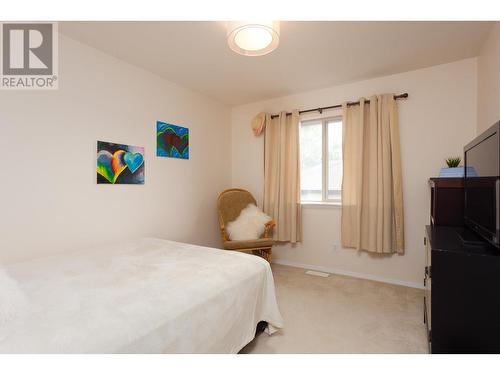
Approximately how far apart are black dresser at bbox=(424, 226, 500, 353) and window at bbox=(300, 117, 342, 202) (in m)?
2.19

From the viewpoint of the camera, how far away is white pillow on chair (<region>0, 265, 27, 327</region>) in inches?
43.7

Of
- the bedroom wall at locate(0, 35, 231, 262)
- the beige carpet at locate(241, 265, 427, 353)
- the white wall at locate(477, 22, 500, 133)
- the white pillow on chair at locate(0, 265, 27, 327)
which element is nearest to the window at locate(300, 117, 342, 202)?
the beige carpet at locate(241, 265, 427, 353)

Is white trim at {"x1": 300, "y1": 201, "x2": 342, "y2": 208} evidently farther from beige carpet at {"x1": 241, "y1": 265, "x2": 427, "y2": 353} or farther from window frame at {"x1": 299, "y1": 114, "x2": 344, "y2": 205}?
beige carpet at {"x1": 241, "y1": 265, "x2": 427, "y2": 353}

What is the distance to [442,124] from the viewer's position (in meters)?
2.85

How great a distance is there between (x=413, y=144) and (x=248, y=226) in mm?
2221

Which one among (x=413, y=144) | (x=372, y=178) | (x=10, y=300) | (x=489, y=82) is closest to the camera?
(x=10, y=300)

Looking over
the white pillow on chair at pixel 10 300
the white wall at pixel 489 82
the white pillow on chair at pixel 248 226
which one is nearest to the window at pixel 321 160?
the white pillow on chair at pixel 248 226

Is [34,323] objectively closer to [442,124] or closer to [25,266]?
[25,266]

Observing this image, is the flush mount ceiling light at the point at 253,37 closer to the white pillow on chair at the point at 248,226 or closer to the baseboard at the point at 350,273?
the white pillow on chair at the point at 248,226

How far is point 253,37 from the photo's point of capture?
1921mm

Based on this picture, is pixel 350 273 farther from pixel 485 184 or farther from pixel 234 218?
pixel 485 184

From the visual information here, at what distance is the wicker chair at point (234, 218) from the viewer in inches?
127

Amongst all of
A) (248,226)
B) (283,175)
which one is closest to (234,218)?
(248,226)

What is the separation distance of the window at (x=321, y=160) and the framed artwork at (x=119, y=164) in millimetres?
2213
